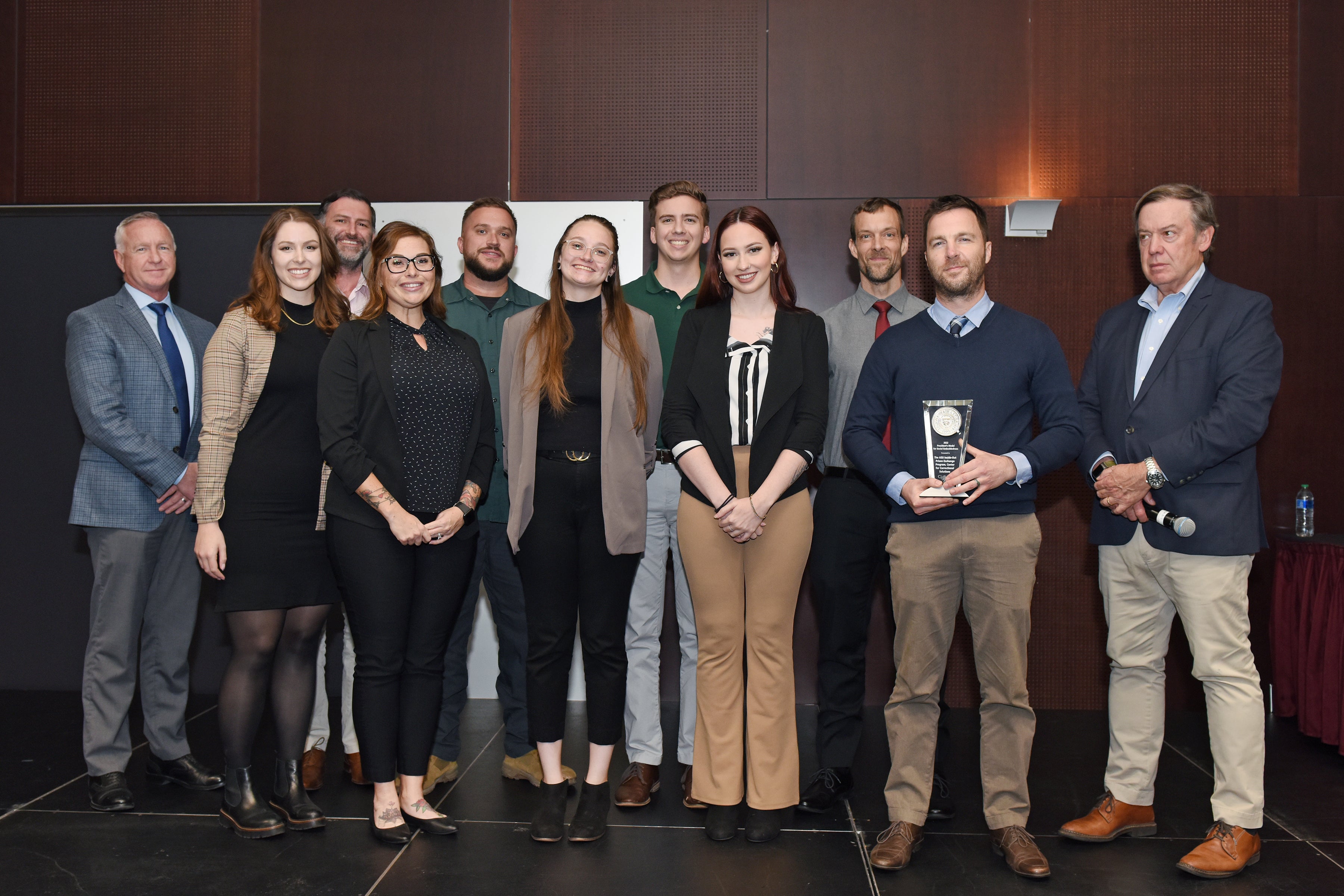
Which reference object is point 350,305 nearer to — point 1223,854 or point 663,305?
point 663,305

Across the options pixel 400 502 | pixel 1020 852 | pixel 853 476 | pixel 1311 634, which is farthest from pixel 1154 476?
pixel 400 502

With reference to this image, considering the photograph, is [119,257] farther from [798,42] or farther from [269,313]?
[798,42]

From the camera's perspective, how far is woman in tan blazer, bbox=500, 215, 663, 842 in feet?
9.21

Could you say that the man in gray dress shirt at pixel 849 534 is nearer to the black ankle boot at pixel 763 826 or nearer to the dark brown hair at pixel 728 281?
the black ankle boot at pixel 763 826

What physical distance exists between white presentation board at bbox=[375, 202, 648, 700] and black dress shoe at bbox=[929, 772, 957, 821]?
2.00 meters

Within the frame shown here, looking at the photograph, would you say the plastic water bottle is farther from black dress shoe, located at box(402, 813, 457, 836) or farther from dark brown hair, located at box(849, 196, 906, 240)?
black dress shoe, located at box(402, 813, 457, 836)

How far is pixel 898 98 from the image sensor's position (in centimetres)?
458

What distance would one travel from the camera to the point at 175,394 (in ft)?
11.2

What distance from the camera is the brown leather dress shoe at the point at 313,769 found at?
3.32 meters

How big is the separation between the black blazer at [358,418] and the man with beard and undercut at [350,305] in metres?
0.53

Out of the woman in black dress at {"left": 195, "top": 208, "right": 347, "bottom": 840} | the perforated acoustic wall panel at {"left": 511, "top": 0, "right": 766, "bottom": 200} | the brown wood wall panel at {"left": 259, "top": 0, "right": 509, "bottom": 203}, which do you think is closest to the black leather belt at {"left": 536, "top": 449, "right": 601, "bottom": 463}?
the woman in black dress at {"left": 195, "top": 208, "right": 347, "bottom": 840}

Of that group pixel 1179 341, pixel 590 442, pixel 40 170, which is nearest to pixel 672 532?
pixel 590 442

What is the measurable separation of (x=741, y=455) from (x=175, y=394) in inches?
86.5

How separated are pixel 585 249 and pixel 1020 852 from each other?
2240 millimetres
